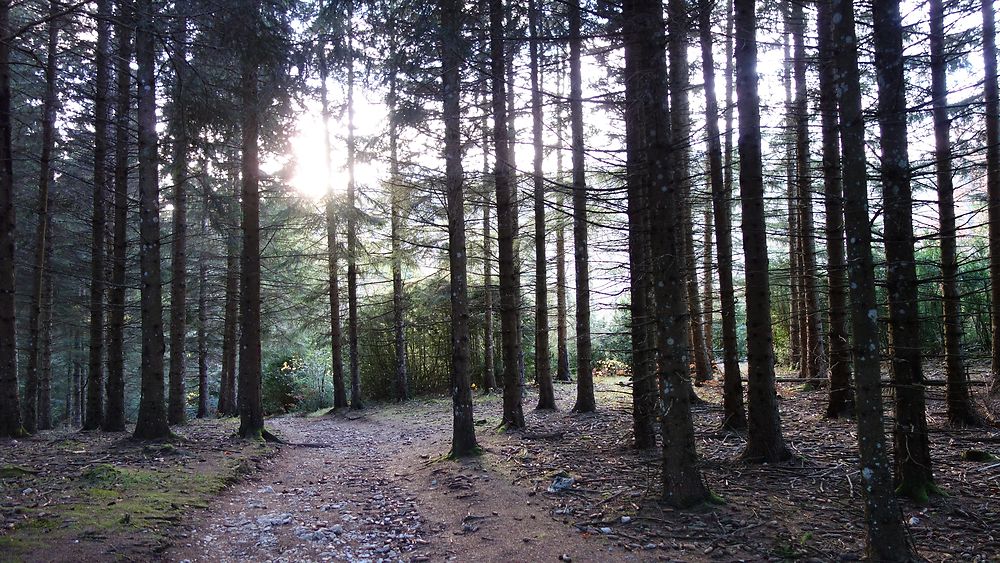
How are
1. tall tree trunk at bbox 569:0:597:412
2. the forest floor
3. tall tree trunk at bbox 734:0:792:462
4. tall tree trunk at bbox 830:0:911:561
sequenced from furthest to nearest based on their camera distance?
1. tall tree trunk at bbox 569:0:597:412
2. tall tree trunk at bbox 734:0:792:462
3. the forest floor
4. tall tree trunk at bbox 830:0:911:561

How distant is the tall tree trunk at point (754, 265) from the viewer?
265 inches

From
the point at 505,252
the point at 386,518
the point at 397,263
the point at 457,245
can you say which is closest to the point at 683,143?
the point at 457,245

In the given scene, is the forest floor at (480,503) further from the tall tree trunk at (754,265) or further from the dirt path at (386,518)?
the tall tree trunk at (754,265)

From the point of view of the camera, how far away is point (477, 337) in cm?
2145

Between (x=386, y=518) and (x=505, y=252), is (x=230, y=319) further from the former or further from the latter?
(x=386, y=518)

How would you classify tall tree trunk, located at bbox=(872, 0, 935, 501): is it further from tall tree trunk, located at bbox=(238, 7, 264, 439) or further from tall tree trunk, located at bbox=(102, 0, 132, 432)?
tall tree trunk, located at bbox=(102, 0, 132, 432)

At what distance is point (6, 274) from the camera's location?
32.7ft

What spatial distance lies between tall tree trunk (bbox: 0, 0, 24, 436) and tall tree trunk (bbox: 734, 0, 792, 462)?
453 inches

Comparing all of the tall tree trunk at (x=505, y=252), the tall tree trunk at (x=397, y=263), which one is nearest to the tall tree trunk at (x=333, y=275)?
the tall tree trunk at (x=397, y=263)

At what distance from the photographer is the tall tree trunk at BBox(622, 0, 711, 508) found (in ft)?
17.6

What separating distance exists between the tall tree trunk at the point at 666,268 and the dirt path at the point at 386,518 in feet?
3.60

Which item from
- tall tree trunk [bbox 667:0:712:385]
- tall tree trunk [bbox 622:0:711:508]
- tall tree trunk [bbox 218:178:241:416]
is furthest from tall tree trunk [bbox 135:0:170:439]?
tall tree trunk [bbox 667:0:712:385]

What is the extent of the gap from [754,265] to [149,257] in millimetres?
10008

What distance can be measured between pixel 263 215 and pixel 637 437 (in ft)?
55.2
